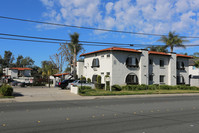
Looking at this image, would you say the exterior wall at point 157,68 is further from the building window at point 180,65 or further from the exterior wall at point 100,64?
the exterior wall at point 100,64

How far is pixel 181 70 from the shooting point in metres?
40.7

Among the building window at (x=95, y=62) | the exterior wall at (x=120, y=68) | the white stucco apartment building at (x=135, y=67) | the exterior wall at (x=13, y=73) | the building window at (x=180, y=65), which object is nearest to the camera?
the exterior wall at (x=120, y=68)

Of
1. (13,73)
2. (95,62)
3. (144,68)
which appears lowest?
(13,73)

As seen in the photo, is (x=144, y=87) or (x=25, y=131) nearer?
(x=25, y=131)

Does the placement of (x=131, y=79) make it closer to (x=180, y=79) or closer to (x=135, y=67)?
(x=135, y=67)

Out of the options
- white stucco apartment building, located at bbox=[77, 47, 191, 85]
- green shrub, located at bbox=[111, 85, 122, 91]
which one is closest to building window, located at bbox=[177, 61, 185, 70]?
white stucco apartment building, located at bbox=[77, 47, 191, 85]

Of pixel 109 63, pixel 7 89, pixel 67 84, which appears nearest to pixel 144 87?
pixel 109 63

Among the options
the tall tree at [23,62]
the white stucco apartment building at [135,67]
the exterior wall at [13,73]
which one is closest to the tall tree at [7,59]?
the tall tree at [23,62]

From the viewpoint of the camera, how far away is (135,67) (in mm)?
34469

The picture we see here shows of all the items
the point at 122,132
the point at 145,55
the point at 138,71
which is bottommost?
the point at 122,132

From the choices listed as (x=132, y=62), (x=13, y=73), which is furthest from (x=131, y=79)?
(x=13, y=73)

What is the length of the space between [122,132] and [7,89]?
15.8m

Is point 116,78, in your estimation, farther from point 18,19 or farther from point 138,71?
point 18,19

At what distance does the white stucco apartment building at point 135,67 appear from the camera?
32375 mm
